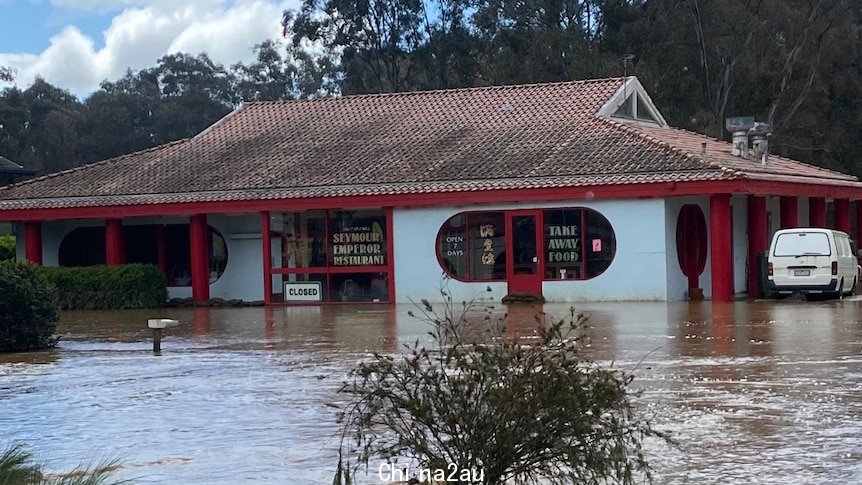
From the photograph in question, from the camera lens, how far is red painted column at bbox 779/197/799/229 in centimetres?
3622

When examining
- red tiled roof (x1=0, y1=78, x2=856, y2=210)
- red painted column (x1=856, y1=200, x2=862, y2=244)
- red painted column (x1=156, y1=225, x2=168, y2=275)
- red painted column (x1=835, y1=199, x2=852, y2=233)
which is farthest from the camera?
red painted column (x1=856, y1=200, x2=862, y2=244)

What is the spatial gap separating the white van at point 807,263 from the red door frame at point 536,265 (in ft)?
18.2

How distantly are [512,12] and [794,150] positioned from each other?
44.4 ft

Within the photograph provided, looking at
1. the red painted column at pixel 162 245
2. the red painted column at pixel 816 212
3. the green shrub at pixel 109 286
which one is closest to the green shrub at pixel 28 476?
the green shrub at pixel 109 286

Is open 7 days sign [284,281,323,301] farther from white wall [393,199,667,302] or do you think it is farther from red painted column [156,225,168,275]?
red painted column [156,225,168,275]

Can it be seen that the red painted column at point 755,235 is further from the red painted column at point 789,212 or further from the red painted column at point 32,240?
the red painted column at point 32,240

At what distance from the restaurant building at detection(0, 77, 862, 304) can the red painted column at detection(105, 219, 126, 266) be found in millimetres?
42

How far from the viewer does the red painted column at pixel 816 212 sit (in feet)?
126

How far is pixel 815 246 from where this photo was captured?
29.7m

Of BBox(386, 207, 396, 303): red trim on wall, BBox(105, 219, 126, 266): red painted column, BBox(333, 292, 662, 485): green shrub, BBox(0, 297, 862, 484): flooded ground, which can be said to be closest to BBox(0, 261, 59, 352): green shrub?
BBox(0, 297, 862, 484): flooded ground

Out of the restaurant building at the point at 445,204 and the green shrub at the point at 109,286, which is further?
the green shrub at the point at 109,286

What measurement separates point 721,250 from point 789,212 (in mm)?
6206

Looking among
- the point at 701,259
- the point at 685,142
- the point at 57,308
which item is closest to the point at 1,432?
the point at 57,308

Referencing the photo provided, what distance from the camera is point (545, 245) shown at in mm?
32562
